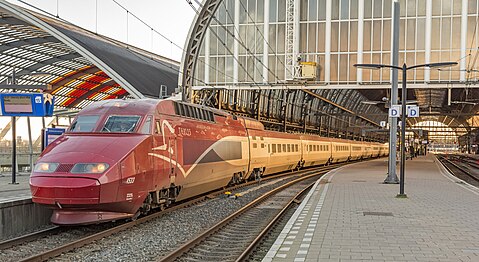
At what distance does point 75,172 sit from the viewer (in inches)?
486

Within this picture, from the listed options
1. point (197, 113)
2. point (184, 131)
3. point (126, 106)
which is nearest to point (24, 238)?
point (126, 106)

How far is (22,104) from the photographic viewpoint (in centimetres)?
2019

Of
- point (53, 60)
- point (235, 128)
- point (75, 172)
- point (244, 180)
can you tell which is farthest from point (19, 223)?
point (53, 60)

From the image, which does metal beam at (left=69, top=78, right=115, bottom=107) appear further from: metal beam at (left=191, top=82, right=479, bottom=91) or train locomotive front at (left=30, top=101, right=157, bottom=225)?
train locomotive front at (left=30, top=101, right=157, bottom=225)

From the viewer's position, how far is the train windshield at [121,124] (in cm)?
1450

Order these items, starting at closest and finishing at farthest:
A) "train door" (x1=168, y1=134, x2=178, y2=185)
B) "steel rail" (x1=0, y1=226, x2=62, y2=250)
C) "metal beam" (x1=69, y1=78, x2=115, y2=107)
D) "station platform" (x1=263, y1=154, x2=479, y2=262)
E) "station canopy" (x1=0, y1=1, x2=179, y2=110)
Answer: "station platform" (x1=263, y1=154, x2=479, y2=262), "steel rail" (x1=0, y1=226, x2=62, y2=250), "train door" (x1=168, y1=134, x2=178, y2=185), "station canopy" (x1=0, y1=1, x2=179, y2=110), "metal beam" (x1=69, y1=78, x2=115, y2=107)

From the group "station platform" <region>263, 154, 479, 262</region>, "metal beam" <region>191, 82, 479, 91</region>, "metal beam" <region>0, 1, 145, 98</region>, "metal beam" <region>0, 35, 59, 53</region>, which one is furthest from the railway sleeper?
"metal beam" <region>0, 35, 59, 53</region>

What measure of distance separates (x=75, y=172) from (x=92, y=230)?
6.35 ft

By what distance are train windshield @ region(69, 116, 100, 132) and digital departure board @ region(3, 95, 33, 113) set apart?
6.10 metres

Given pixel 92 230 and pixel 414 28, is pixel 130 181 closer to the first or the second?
pixel 92 230

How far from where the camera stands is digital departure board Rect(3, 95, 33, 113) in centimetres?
2011

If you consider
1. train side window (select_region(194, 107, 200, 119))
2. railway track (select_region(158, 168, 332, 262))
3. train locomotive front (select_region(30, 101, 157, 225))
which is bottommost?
railway track (select_region(158, 168, 332, 262))

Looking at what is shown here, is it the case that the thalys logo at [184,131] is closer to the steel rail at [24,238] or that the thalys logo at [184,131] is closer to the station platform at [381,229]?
the station platform at [381,229]

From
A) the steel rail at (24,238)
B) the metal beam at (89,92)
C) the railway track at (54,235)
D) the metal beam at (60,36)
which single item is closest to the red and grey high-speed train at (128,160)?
the railway track at (54,235)
